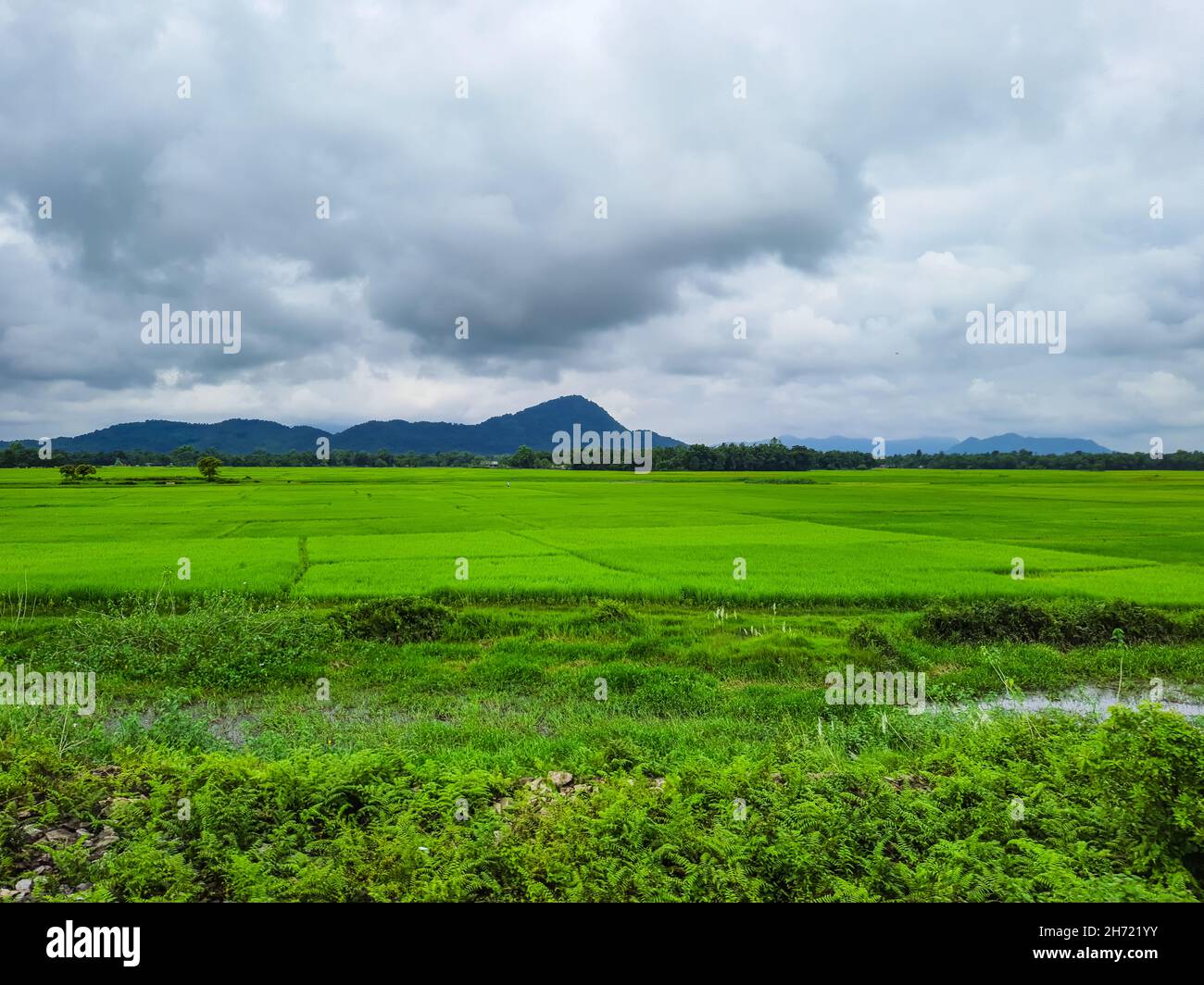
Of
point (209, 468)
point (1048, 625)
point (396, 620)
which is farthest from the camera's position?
point (209, 468)

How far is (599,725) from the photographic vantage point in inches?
384

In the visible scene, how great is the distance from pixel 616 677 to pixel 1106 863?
779 centimetres

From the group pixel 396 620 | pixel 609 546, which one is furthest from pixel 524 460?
pixel 396 620

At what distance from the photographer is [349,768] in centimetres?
677

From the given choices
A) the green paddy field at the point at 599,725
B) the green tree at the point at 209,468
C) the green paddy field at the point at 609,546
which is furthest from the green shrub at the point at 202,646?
the green tree at the point at 209,468

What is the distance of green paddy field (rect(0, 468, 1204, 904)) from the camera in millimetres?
5109

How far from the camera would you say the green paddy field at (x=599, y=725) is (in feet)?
16.8

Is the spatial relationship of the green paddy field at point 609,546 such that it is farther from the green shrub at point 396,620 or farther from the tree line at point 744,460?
the tree line at point 744,460

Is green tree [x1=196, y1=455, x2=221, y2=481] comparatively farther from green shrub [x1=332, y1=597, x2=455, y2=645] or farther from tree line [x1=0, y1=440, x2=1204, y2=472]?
green shrub [x1=332, y1=597, x2=455, y2=645]

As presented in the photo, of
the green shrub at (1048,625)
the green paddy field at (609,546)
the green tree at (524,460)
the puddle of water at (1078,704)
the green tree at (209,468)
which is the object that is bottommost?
the puddle of water at (1078,704)

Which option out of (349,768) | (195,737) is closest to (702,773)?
(349,768)

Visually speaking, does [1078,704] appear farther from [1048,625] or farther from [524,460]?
[524,460]

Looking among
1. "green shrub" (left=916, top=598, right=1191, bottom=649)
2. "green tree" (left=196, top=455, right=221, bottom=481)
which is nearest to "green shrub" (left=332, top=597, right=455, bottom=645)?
"green shrub" (left=916, top=598, right=1191, bottom=649)
